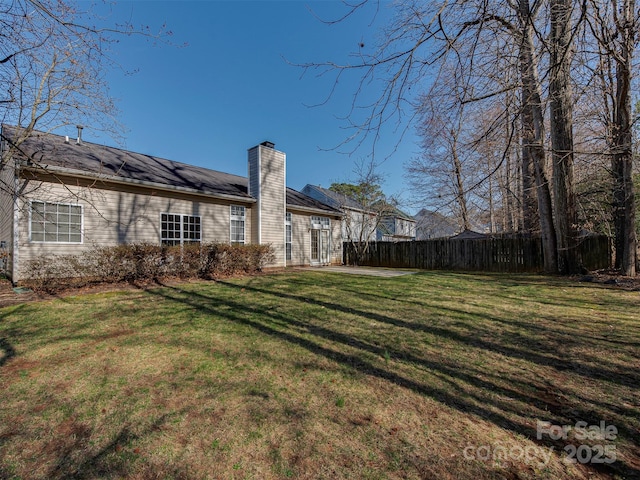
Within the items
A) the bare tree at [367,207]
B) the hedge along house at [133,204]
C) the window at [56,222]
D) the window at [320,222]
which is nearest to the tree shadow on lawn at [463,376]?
the hedge along house at [133,204]

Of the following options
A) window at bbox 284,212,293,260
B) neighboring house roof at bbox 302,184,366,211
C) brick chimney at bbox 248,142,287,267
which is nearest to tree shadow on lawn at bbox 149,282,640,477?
brick chimney at bbox 248,142,287,267

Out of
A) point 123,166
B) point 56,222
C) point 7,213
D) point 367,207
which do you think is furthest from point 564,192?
point 7,213

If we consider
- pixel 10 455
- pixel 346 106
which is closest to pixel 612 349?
pixel 346 106

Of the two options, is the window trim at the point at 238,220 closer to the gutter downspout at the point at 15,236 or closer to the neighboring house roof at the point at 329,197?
the gutter downspout at the point at 15,236

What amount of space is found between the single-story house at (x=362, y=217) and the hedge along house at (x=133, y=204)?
298 cm

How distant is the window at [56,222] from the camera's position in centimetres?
742

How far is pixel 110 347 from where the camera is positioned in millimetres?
3307

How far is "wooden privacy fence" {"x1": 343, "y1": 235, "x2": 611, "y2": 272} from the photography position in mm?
11305

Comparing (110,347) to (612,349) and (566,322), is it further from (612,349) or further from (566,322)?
(566,322)

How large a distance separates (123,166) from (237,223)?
4305 mm

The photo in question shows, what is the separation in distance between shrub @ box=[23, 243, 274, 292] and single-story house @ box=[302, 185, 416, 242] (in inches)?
349

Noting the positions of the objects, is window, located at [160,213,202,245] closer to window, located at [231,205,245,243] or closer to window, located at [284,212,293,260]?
window, located at [231,205,245,243]

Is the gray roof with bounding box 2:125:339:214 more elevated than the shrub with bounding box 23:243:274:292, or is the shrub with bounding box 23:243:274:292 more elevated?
the gray roof with bounding box 2:125:339:214

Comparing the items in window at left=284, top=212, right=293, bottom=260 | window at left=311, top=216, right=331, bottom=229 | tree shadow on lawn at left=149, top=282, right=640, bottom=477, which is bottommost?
tree shadow on lawn at left=149, top=282, right=640, bottom=477
